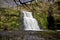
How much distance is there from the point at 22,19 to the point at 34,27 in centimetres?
209

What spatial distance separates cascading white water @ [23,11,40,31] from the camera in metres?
24.5

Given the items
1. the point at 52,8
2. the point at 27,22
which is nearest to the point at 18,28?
the point at 27,22

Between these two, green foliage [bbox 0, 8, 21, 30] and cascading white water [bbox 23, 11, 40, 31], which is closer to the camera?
green foliage [bbox 0, 8, 21, 30]

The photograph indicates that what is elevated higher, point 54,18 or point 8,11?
point 8,11

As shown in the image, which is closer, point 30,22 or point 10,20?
point 10,20

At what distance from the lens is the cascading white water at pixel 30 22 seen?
963 inches

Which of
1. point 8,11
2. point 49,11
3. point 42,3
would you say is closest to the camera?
point 8,11

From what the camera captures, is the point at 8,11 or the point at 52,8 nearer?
the point at 8,11

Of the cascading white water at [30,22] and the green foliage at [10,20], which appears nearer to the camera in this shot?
the green foliage at [10,20]

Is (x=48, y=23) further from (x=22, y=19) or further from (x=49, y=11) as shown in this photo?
(x=22, y=19)

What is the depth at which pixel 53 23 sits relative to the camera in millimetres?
25469

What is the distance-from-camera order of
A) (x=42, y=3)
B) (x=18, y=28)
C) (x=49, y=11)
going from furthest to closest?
(x=42, y=3), (x=49, y=11), (x=18, y=28)

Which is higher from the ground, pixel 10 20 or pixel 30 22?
pixel 10 20

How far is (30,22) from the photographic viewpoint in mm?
25219
